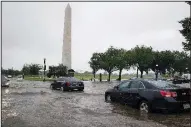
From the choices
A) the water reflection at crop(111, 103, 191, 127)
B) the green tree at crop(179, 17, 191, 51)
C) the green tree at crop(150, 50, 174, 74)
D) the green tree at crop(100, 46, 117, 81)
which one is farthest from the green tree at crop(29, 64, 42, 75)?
the water reflection at crop(111, 103, 191, 127)

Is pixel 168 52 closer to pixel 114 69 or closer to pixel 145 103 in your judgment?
pixel 114 69

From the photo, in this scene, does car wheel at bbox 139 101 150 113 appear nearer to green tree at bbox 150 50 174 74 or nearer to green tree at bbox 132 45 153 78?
green tree at bbox 132 45 153 78

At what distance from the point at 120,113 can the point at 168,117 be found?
200cm

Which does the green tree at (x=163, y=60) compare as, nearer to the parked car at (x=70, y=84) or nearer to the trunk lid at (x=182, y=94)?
the parked car at (x=70, y=84)

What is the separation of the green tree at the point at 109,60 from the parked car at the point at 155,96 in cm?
5698

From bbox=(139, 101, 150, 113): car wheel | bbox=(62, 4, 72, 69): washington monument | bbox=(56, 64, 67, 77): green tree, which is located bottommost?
bbox=(139, 101, 150, 113): car wheel

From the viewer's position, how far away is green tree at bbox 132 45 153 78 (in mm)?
70625

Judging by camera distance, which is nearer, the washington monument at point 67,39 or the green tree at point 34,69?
the washington monument at point 67,39

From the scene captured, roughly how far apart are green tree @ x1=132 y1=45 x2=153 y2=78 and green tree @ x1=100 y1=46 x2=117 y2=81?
15.3ft

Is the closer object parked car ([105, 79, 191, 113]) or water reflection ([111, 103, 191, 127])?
water reflection ([111, 103, 191, 127])

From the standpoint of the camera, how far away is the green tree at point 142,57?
232 feet

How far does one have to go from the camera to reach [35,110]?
1406cm

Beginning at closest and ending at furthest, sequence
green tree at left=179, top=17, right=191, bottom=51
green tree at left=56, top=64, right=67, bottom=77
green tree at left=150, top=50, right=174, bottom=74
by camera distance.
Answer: green tree at left=179, top=17, right=191, bottom=51
green tree at left=56, top=64, right=67, bottom=77
green tree at left=150, top=50, right=174, bottom=74

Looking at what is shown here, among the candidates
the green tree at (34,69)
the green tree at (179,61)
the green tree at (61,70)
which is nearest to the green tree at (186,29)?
the green tree at (61,70)
